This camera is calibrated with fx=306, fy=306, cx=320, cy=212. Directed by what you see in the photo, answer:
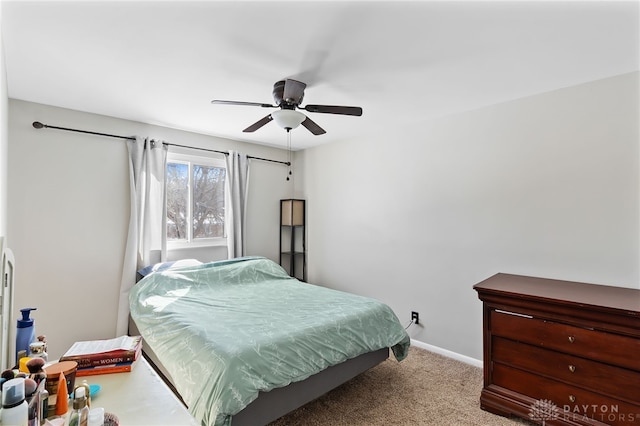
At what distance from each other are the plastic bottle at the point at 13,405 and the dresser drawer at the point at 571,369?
94.8 inches

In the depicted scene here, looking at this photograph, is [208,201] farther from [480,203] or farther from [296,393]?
[480,203]

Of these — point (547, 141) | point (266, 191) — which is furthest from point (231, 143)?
point (547, 141)

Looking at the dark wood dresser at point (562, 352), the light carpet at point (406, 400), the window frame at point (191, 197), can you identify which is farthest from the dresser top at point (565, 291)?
the window frame at point (191, 197)

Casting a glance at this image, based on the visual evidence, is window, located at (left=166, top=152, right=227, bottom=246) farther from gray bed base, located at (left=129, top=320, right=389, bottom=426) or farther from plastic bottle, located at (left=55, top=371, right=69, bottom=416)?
plastic bottle, located at (left=55, top=371, right=69, bottom=416)

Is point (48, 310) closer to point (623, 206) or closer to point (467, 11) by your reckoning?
point (467, 11)

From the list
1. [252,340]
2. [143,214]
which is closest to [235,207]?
[143,214]

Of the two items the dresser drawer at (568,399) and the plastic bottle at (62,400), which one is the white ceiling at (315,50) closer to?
the plastic bottle at (62,400)

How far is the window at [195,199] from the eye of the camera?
3.52 m

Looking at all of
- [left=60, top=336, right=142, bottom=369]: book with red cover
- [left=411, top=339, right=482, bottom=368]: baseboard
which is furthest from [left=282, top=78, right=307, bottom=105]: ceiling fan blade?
[left=411, top=339, right=482, bottom=368]: baseboard

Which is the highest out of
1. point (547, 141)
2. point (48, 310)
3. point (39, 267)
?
point (547, 141)

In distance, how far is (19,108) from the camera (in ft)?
8.52

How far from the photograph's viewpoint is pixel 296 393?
1.90m

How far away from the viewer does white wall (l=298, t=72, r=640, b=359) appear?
2.17 metres

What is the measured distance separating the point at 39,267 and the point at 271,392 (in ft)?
7.90
